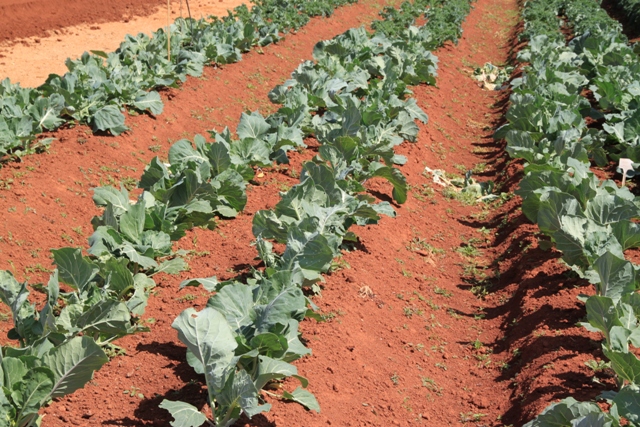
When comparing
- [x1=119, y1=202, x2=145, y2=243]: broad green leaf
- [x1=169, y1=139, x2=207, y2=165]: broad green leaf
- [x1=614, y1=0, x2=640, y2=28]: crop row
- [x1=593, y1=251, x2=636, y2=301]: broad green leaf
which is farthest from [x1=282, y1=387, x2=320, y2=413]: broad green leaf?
[x1=614, y1=0, x2=640, y2=28]: crop row

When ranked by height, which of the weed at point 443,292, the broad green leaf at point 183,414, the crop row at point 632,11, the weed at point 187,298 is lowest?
the crop row at point 632,11

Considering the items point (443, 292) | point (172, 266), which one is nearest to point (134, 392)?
point (172, 266)

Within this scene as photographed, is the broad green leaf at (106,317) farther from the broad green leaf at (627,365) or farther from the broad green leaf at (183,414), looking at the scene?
the broad green leaf at (627,365)

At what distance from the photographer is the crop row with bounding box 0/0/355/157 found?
8484mm

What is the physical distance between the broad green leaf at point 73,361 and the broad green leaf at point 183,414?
0.42 metres

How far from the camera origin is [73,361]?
387 centimetres

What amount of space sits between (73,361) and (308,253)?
76.7 inches

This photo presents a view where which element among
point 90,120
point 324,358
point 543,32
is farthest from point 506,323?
point 543,32

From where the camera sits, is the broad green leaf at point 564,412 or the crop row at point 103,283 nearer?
the crop row at point 103,283

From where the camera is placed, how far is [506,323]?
21.5 ft

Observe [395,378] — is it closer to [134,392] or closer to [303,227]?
[303,227]

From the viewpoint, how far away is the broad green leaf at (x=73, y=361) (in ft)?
12.6

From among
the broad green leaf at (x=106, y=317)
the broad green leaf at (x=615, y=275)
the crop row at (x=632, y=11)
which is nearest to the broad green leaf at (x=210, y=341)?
the broad green leaf at (x=106, y=317)

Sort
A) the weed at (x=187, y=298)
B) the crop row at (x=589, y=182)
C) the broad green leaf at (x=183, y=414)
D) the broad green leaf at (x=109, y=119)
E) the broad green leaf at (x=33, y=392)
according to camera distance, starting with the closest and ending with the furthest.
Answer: the broad green leaf at (x=33, y=392) < the broad green leaf at (x=183, y=414) < the crop row at (x=589, y=182) < the weed at (x=187, y=298) < the broad green leaf at (x=109, y=119)
